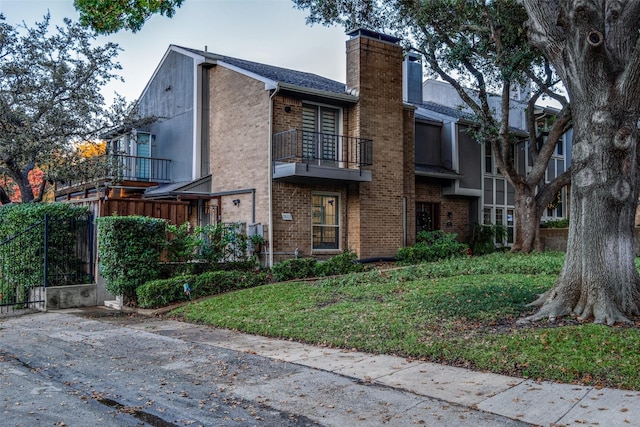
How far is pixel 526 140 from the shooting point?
77.5 ft

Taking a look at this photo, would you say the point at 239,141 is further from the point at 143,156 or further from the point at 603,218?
the point at 603,218

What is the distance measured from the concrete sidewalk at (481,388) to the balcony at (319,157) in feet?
27.5

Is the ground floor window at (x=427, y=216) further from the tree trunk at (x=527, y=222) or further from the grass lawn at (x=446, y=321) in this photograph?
the grass lawn at (x=446, y=321)

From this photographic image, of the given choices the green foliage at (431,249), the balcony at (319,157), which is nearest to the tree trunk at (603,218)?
the balcony at (319,157)

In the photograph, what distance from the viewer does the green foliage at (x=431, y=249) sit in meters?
17.7

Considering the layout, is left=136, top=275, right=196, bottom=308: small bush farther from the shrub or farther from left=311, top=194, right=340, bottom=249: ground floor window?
left=311, top=194, right=340, bottom=249: ground floor window

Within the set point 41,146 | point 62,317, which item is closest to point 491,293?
point 62,317

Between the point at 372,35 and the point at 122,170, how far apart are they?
9896 mm

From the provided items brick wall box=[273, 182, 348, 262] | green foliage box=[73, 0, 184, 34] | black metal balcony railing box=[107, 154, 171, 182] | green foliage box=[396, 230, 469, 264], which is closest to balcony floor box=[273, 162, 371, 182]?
brick wall box=[273, 182, 348, 262]

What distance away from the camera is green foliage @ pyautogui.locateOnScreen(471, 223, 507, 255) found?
21.4m

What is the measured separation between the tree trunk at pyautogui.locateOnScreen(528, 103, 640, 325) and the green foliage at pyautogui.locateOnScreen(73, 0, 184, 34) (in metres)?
7.78

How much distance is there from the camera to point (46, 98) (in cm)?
1638

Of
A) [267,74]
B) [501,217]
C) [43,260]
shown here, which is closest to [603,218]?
[43,260]

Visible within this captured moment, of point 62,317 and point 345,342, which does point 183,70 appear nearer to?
point 62,317
